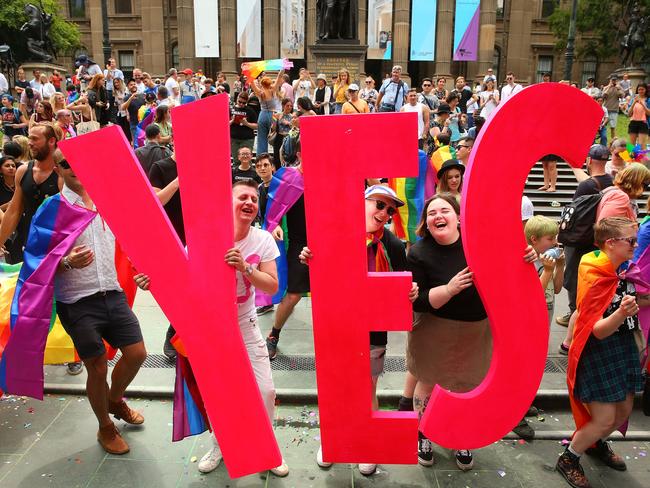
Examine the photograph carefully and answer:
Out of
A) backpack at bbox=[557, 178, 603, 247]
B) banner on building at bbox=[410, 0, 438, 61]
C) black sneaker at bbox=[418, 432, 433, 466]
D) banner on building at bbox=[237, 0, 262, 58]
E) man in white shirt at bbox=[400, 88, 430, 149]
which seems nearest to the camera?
black sneaker at bbox=[418, 432, 433, 466]

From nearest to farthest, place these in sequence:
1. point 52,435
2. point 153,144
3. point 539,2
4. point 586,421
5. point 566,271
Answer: point 586,421 → point 52,435 → point 566,271 → point 153,144 → point 539,2

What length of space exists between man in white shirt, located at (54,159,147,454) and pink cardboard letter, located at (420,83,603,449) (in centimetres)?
218

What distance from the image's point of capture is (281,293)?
5805 millimetres

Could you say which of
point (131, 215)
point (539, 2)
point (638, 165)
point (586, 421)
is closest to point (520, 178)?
point (586, 421)

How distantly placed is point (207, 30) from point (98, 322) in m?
32.7

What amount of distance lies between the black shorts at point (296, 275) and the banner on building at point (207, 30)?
30.6m

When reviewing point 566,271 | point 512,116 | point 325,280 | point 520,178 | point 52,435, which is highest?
point 512,116

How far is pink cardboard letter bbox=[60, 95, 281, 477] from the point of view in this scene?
2922 millimetres

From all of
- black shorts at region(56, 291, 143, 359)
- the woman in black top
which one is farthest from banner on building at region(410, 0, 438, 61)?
black shorts at region(56, 291, 143, 359)

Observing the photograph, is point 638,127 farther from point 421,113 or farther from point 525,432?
point 525,432

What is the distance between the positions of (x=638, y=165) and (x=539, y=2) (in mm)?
38502

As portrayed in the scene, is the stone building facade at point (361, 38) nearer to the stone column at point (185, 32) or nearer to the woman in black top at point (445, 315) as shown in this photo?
the stone column at point (185, 32)

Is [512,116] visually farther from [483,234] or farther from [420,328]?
[420,328]

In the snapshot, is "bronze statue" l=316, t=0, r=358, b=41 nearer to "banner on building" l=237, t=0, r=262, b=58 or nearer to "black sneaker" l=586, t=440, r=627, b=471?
"banner on building" l=237, t=0, r=262, b=58
